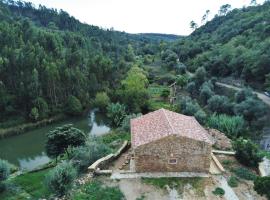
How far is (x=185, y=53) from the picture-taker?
76438 millimetres

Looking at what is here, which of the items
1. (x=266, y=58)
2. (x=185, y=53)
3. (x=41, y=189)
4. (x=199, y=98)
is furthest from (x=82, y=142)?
(x=185, y=53)

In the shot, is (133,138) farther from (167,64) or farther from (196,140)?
(167,64)

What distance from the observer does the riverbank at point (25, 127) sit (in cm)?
3682

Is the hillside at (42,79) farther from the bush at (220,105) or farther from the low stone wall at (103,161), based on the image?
the low stone wall at (103,161)

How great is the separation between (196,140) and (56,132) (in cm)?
1067

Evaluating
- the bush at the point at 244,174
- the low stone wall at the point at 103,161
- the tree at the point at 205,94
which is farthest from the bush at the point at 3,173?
the tree at the point at 205,94

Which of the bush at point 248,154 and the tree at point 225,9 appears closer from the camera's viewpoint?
the bush at point 248,154

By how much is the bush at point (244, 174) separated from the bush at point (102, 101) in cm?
2785

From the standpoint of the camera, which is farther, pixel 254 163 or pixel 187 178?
pixel 254 163

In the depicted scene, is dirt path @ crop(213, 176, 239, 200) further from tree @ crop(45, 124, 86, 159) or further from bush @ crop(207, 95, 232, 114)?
bush @ crop(207, 95, 232, 114)

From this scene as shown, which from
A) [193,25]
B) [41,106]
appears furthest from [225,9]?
[41,106]

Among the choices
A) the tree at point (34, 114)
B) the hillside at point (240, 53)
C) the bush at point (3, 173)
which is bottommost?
the tree at point (34, 114)

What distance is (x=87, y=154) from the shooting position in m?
18.8

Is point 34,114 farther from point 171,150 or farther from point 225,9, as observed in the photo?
point 225,9
